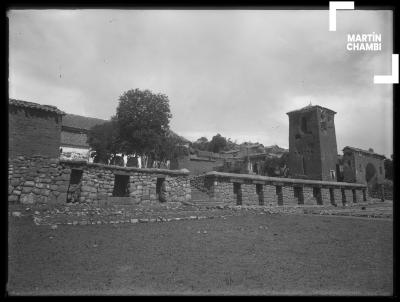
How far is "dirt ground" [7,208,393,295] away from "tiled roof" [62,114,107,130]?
33.6 m

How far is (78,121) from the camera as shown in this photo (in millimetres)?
41750

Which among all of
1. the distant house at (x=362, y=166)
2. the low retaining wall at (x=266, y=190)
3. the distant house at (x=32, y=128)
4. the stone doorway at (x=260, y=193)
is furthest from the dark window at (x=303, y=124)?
the distant house at (x=32, y=128)

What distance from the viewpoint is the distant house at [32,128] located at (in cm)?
1861

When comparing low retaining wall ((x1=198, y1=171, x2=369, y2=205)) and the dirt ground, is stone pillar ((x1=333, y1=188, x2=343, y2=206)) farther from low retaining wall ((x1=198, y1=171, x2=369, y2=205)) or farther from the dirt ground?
the dirt ground

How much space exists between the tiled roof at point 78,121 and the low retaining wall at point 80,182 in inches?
1102

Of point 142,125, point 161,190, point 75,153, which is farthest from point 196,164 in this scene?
point 161,190

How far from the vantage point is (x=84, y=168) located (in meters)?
13.5

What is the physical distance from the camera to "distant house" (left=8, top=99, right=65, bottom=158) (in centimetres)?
1861

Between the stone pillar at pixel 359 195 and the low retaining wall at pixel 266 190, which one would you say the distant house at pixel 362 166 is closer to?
the stone pillar at pixel 359 195

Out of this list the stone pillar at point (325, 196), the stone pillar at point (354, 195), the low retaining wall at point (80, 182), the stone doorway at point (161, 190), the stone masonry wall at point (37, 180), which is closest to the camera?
the stone masonry wall at point (37, 180)

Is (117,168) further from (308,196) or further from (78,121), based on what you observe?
(78,121)
